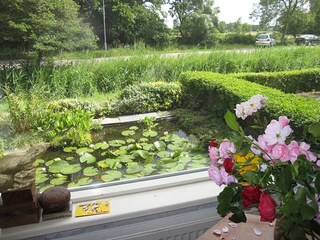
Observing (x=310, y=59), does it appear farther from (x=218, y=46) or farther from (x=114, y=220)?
(x=114, y=220)

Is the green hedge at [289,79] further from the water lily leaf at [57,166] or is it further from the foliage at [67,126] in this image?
the water lily leaf at [57,166]

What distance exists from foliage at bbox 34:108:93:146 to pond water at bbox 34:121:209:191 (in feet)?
0.20

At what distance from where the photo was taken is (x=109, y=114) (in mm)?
2148

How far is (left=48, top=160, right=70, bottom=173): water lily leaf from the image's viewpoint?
5.27 ft

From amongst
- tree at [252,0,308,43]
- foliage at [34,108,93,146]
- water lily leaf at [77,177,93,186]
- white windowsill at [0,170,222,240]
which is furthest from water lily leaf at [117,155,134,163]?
tree at [252,0,308,43]

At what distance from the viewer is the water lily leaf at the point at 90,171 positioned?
5.16 ft

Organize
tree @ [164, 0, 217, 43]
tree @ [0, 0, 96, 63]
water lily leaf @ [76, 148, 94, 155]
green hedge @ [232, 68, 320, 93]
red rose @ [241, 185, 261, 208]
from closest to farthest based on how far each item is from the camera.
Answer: red rose @ [241, 185, 261, 208] < tree @ [0, 0, 96, 63] < tree @ [164, 0, 217, 43] < water lily leaf @ [76, 148, 94, 155] < green hedge @ [232, 68, 320, 93]

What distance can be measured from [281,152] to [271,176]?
77 mm

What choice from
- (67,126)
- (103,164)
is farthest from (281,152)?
(67,126)

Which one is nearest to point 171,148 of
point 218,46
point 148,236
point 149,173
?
point 149,173

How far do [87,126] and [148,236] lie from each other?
3.44 ft

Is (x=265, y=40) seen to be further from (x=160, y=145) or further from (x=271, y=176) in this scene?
(x=271, y=176)

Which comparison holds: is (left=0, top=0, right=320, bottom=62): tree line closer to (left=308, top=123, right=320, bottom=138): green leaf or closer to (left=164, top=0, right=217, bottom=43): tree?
(left=164, top=0, right=217, bottom=43): tree

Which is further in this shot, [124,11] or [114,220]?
[124,11]
